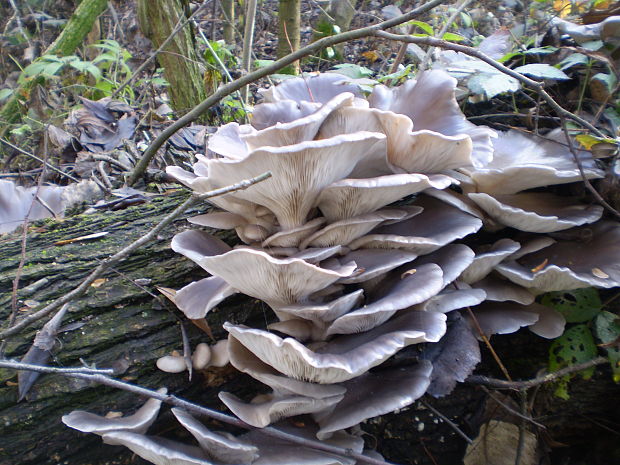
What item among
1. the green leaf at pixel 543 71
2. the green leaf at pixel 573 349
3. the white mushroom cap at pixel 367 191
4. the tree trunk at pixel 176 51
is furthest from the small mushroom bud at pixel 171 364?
the tree trunk at pixel 176 51

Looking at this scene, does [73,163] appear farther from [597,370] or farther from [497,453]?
[597,370]

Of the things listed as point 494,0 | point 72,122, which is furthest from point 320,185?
point 494,0

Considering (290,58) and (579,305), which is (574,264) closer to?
(579,305)

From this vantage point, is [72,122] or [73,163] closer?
[73,163]

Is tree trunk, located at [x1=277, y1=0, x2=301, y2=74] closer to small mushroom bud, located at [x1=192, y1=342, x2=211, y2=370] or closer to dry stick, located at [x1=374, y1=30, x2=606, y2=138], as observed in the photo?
dry stick, located at [x1=374, y1=30, x2=606, y2=138]

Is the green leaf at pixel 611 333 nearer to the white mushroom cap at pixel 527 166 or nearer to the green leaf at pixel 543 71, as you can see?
the white mushroom cap at pixel 527 166

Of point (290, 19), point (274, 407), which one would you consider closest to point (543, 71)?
point (274, 407)

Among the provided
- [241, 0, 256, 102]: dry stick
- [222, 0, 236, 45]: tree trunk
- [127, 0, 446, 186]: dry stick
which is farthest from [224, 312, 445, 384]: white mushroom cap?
[222, 0, 236, 45]: tree trunk
